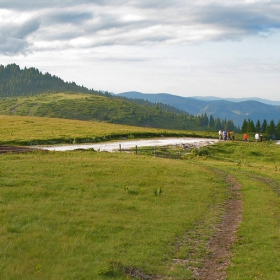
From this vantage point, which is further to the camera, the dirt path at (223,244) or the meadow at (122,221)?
the dirt path at (223,244)

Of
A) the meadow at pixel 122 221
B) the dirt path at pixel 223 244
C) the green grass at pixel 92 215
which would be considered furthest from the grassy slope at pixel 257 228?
the green grass at pixel 92 215

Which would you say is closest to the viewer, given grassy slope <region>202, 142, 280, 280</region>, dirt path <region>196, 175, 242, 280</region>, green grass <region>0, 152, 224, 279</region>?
green grass <region>0, 152, 224, 279</region>

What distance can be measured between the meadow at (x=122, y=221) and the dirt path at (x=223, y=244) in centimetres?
28

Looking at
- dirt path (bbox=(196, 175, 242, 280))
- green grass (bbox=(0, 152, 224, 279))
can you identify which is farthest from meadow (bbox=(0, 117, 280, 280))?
dirt path (bbox=(196, 175, 242, 280))

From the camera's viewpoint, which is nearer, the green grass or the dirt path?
the green grass

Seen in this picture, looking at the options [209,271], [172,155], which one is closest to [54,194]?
[209,271]

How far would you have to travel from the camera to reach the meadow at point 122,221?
46.6ft

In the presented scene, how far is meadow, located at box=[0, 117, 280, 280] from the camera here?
14.2 metres

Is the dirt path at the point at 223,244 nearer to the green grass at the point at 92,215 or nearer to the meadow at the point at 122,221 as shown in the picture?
the meadow at the point at 122,221

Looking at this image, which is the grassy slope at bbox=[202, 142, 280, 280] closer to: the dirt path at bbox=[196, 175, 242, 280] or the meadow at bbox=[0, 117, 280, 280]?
the meadow at bbox=[0, 117, 280, 280]

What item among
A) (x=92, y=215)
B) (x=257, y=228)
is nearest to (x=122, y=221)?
(x=92, y=215)

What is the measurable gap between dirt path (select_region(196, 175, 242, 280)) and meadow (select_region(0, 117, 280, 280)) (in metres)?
0.28

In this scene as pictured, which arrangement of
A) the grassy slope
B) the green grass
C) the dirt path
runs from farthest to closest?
the grassy slope → the dirt path → the green grass

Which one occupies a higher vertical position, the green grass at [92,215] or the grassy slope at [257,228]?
the green grass at [92,215]
